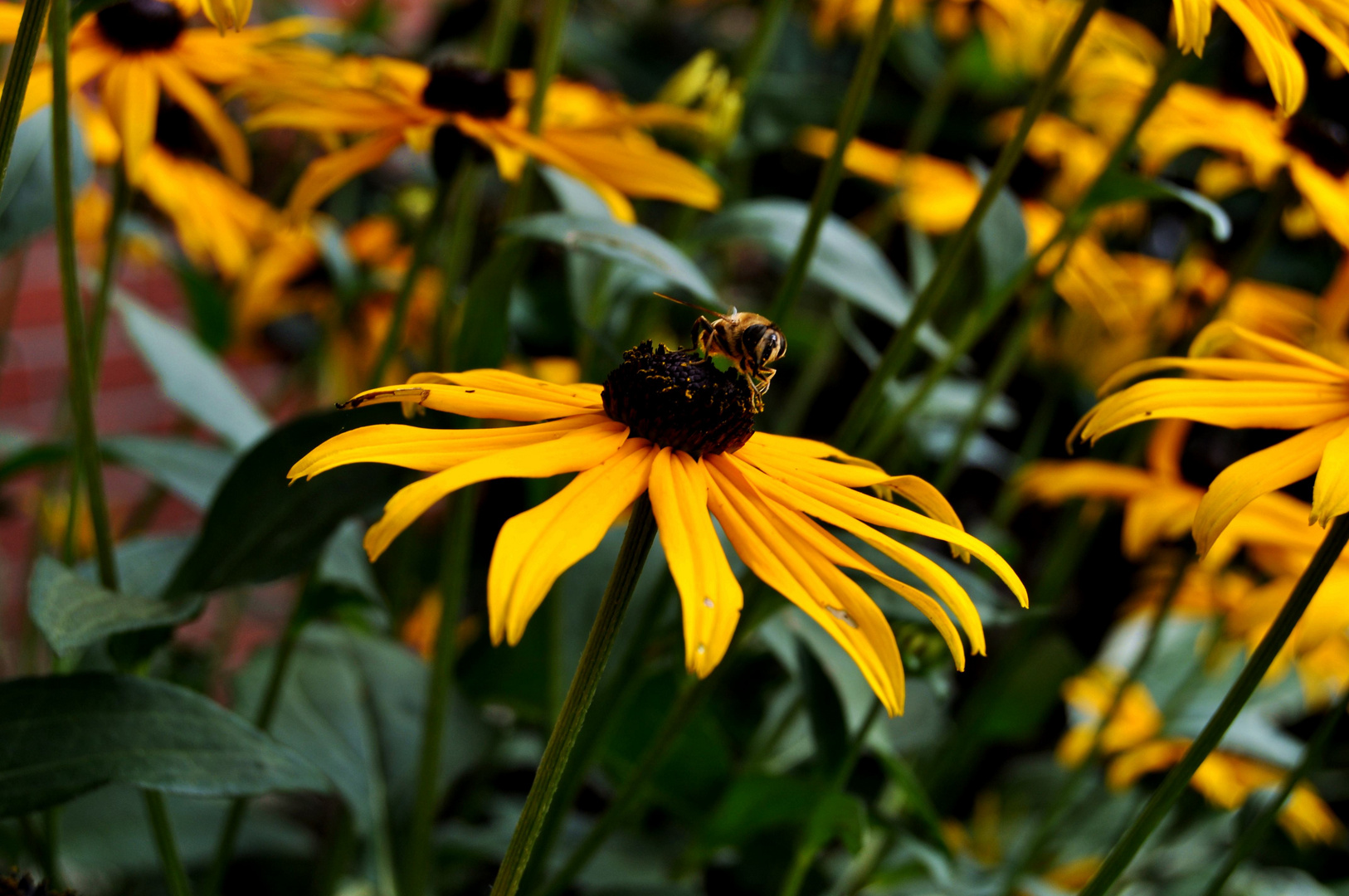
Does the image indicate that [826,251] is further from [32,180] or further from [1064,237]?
[32,180]

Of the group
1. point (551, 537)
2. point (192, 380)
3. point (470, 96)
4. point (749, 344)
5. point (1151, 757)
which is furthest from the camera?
point (1151, 757)

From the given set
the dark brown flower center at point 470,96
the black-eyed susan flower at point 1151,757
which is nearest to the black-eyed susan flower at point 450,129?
the dark brown flower center at point 470,96

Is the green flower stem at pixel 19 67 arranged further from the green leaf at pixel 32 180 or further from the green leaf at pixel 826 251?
the green leaf at pixel 826 251

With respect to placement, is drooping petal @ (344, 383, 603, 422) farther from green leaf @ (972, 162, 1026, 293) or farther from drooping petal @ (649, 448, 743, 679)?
green leaf @ (972, 162, 1026, 293)

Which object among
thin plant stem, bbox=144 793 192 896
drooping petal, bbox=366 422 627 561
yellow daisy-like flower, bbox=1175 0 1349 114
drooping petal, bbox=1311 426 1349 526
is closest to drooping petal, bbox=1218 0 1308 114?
yellow daisy-like flower, bbox=1175 0 1349 114

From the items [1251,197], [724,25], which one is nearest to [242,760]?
[1251,197]

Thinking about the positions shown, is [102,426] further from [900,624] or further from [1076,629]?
[900,624]

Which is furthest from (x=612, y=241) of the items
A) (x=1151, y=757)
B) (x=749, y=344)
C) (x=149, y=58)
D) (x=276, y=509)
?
(x=1151, y=757)
